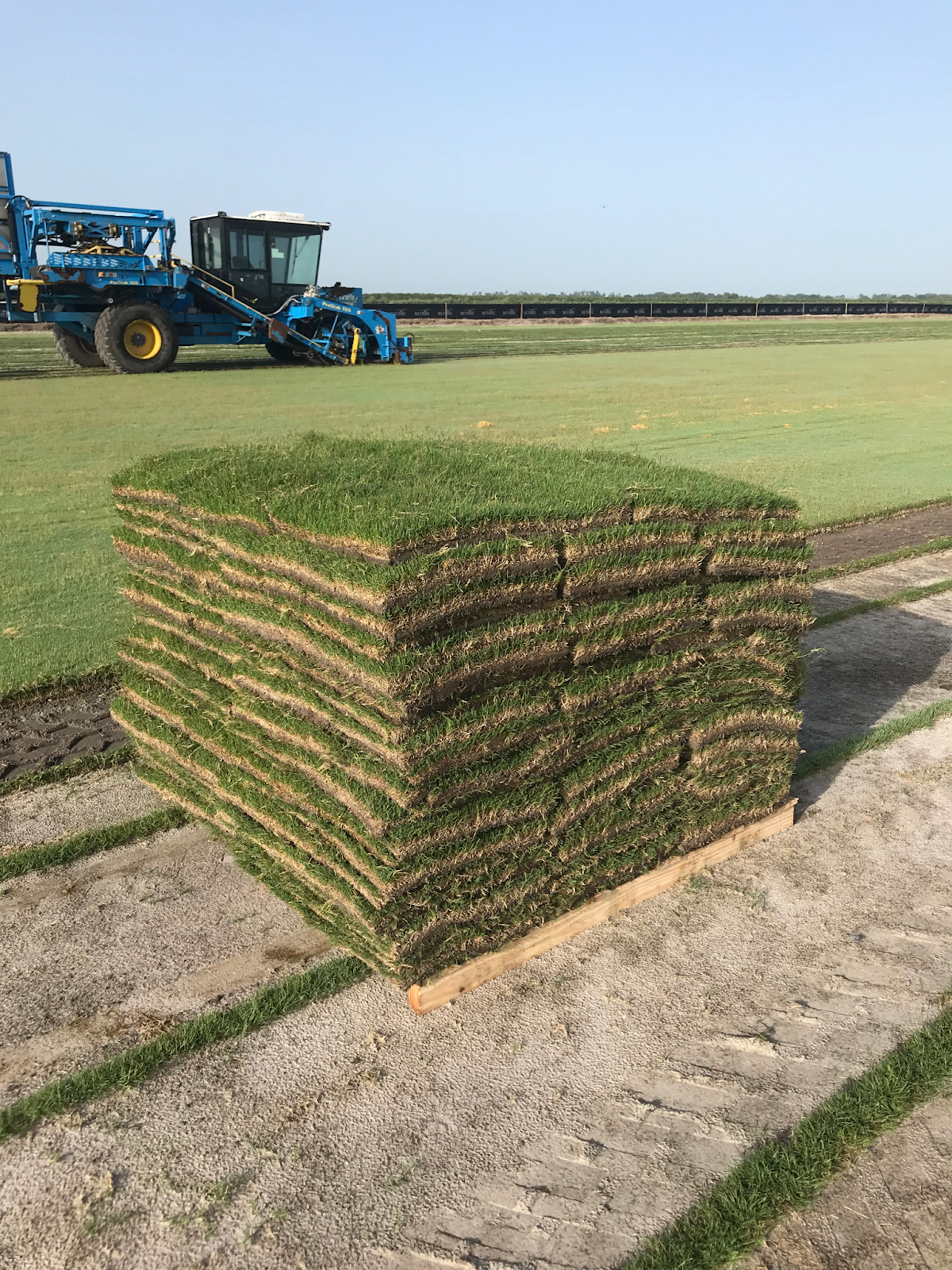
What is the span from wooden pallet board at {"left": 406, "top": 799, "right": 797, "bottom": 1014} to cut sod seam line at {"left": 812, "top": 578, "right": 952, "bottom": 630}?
3.52 metres

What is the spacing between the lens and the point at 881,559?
32.6 ft

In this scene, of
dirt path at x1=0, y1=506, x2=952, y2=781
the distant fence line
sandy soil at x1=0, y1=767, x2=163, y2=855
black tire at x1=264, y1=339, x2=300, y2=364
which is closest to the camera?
sandy soil at x1=0, y1=767, x2=163, y2=855

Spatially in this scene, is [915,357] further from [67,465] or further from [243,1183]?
[243,1183]

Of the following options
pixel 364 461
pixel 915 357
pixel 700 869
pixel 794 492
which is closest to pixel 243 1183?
pixel 700 869

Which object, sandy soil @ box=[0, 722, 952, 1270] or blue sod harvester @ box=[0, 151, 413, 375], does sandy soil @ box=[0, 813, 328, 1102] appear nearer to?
sandy soil @ box=[0, 722, 952, 1270]

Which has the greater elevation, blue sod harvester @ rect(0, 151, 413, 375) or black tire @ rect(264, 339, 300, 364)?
blue sod harvester @ rect(0, 151, 413, 375)

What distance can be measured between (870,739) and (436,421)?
1392cm

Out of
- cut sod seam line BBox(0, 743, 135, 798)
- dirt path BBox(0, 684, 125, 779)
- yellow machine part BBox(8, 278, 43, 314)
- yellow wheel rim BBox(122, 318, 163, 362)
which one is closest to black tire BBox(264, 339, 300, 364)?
yellow wheel rim BBox(122, 318, 163, 362)

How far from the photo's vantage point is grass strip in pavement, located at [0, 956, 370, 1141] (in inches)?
126

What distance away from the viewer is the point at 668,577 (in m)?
4.30

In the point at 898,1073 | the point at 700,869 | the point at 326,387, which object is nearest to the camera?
the point at 898,1073

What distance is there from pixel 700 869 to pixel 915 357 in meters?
38.3

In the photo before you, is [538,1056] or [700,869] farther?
[700,869]

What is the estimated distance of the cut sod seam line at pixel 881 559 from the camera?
934 cm
